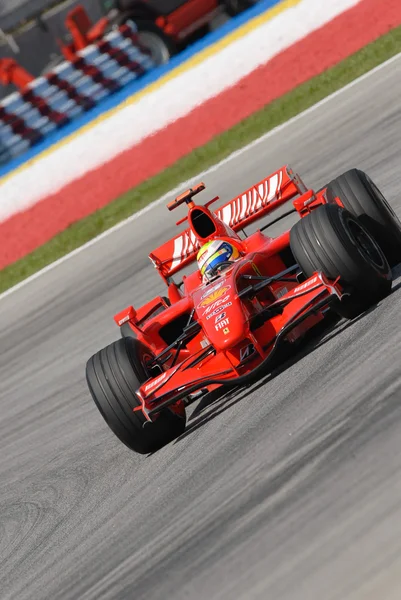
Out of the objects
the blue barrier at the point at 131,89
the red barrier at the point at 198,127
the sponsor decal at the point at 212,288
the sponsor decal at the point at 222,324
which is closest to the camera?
the sponsor decal at the point at 222,324

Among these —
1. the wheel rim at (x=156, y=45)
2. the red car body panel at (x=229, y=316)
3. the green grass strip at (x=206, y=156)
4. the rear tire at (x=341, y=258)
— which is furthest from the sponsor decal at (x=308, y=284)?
the wheel rim at (x=156, y=45)

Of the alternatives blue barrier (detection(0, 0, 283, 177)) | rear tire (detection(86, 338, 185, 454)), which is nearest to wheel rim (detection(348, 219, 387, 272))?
rear tire (detection(86, 338, 185, 454))

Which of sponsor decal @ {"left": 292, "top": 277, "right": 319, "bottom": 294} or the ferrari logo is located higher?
the ferrari logo

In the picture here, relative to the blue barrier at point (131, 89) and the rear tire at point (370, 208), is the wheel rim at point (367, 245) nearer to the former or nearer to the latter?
the rear tire at point (370, 208)

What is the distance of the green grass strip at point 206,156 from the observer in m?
14.8

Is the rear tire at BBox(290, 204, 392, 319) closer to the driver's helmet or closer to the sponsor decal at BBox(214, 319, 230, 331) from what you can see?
the sponsor decal at BBox(214, 319, 230, 331)

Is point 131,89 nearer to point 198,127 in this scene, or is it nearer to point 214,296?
point 198,127

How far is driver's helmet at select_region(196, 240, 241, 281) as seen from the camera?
783cm

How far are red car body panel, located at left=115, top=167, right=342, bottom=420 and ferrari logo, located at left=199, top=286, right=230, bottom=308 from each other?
0.01 metres

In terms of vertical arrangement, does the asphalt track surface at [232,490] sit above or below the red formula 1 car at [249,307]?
below

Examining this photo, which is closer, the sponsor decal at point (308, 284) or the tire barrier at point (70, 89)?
the sponsor decal at point (308, 284)

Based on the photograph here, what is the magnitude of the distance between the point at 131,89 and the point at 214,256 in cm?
1420

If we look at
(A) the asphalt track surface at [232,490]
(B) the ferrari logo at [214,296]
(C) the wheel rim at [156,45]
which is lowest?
(A) the asphalt track surface at [232,490]

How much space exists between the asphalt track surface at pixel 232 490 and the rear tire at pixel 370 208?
20.2 inches
